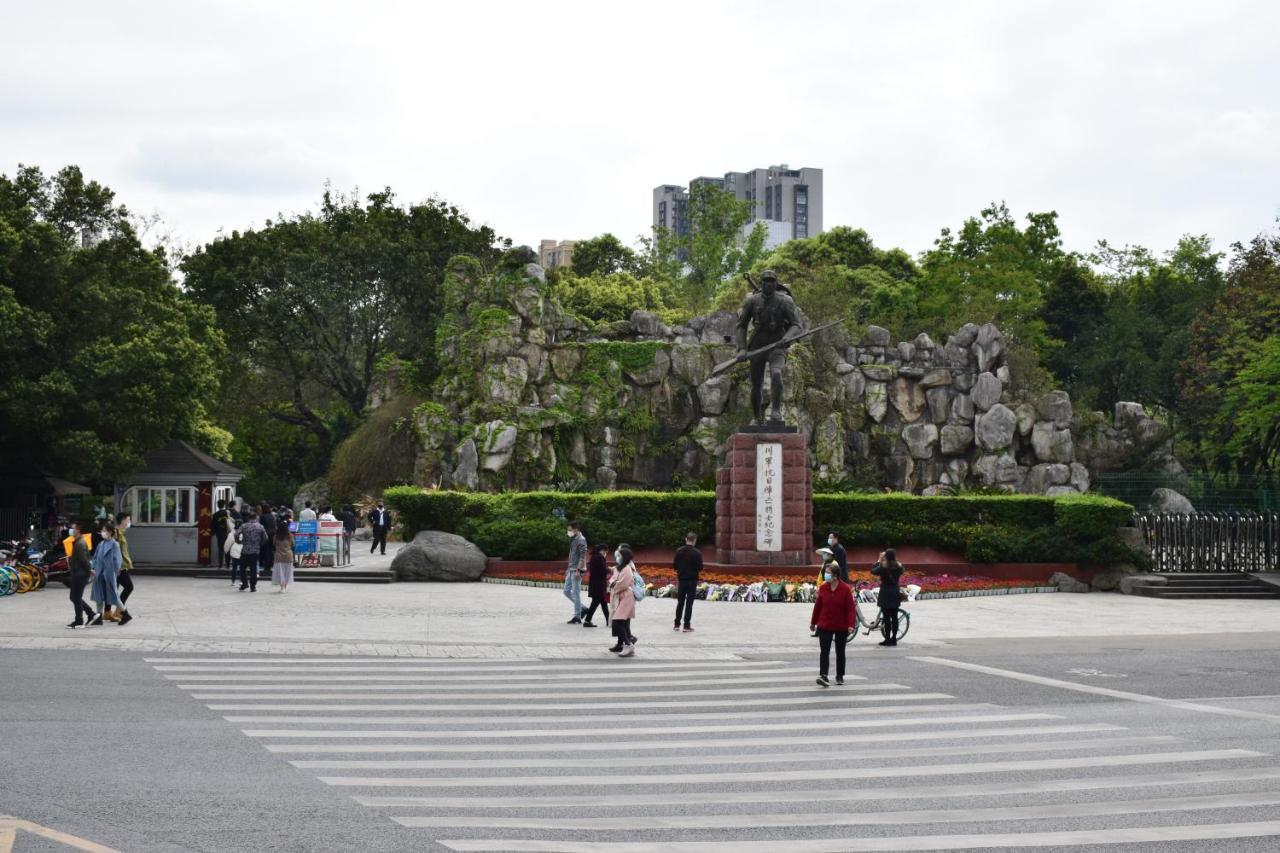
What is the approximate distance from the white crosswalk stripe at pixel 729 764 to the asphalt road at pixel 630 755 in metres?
0.04

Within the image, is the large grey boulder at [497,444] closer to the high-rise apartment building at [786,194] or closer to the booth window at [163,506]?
the booth window at [163,506]

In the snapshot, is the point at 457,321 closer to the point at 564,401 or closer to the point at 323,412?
the point at 564,401

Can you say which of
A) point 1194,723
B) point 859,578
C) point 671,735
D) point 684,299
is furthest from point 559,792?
point 684,299

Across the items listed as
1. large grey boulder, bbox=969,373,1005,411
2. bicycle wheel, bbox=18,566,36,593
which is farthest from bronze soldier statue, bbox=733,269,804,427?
large grey boulder, bbox=969,373,1005,411

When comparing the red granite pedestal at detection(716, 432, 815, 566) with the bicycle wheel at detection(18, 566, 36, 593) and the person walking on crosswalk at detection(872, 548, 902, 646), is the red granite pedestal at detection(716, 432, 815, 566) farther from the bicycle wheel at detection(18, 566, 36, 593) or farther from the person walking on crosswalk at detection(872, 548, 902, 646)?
the bicycle wheel at detection(18, 566, 36, 593)

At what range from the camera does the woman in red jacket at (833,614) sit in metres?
17.8

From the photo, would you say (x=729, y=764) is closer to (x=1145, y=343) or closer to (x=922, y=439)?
(x=922, y=439)

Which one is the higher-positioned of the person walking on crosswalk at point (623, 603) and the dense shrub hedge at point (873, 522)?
the dense shrub hedge at point (873, 522)

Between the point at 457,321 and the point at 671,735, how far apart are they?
44.2 metres

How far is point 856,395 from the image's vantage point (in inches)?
2382

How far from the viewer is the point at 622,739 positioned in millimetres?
13781

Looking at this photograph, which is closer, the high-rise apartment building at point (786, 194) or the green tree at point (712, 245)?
the green tree at point (712, 245)

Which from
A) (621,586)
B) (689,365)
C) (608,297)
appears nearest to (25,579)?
(621,586)

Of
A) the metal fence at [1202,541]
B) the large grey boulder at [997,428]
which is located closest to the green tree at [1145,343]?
the large grey boulder at [997,428]
